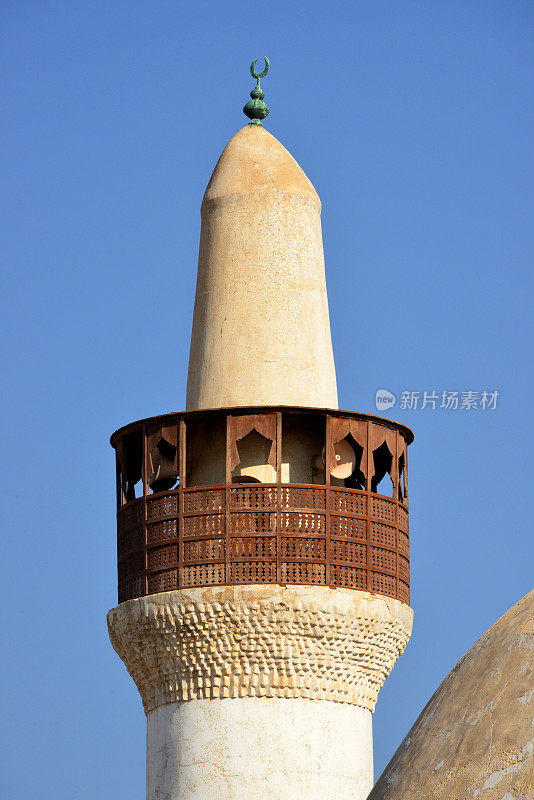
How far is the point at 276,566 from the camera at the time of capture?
44.5 feet

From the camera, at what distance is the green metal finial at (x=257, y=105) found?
1599 cm

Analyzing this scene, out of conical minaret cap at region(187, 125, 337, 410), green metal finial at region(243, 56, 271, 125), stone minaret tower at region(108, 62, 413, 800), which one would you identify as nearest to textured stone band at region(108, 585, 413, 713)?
stone minaret tower at region(108, 62, 413, 800)

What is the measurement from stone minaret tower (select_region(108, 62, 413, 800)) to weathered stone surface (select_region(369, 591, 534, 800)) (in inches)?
257

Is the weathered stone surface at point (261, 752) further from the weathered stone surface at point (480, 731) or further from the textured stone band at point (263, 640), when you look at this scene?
the weathered stone surface at point (480, 731)

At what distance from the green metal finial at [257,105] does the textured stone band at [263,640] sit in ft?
→ 16.2

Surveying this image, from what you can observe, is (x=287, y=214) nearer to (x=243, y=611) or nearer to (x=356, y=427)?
(x=356, y=427)

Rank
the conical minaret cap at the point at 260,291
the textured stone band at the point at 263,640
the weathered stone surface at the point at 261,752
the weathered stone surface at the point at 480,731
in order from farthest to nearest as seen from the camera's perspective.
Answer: the conical minaret cap at the point at 260,291 → the textured stone band at the point at 263,640 → the weathered stone surface at the point at 261,752 → the weathered stone surface at the point at 480,731

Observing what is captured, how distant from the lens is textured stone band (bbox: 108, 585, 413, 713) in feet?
44.4

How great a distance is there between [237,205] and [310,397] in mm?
2001

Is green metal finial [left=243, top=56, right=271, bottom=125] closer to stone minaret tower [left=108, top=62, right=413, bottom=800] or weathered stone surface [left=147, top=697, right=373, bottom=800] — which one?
stone minaret tower [left=108, top=62, right=413, bottom=800]

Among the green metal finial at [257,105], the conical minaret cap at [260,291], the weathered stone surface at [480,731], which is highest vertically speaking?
the green metal finial at [257,105]

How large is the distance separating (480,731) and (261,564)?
7.11 meters

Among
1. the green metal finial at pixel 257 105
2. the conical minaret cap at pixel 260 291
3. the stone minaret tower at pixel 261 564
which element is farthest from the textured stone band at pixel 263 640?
the green metal finial at pixel 257 105

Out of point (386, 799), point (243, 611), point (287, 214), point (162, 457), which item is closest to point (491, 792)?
point (386, 799)
